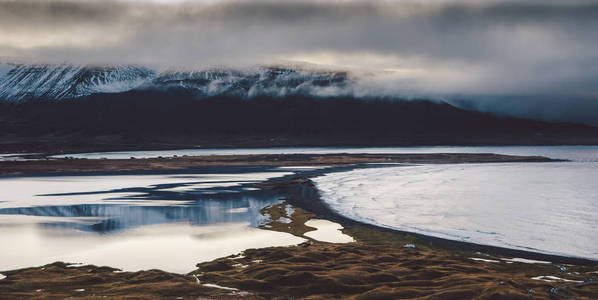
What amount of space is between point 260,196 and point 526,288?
1594 inches

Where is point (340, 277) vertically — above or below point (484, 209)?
above

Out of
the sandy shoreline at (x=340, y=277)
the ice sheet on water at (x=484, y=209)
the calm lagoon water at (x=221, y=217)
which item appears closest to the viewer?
the sandy shoreline at (x=340, y=277)

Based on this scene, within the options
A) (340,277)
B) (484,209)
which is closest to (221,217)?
(340,277)

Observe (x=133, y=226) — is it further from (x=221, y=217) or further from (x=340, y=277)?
(x=340, y=277)

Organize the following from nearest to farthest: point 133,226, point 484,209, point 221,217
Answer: point 133,226 < point 221,217 < point 484,209

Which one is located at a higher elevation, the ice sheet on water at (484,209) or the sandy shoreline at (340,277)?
the sandy shoreline at (340,277)

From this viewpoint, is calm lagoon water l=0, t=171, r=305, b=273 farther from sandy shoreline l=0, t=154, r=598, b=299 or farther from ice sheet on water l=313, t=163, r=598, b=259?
ice sheet on water l=313, t=163, r=598, b=259

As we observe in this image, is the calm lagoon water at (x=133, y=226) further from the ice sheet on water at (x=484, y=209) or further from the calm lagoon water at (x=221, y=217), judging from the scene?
the ice sheet on water at (x=484, y=209)

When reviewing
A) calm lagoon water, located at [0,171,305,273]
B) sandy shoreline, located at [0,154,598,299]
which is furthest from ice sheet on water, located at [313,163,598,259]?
calm lagoon water, located at [0,171,305,273]

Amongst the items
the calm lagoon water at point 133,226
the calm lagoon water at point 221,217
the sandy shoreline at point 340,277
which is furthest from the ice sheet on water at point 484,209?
the calm lagoon water at point 133,226

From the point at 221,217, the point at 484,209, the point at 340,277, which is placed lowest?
the point at 484,209

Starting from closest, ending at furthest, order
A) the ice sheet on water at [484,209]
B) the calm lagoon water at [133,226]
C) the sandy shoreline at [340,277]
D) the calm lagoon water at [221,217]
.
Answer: the sandy shoreline at [340,277] < the calm lagoon water at [133,226] < the calm lagoon water at [221,217] < the ice sheet on water at [484,209]

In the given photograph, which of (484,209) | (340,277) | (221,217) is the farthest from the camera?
(484,209)

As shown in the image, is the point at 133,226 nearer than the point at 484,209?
Yes
